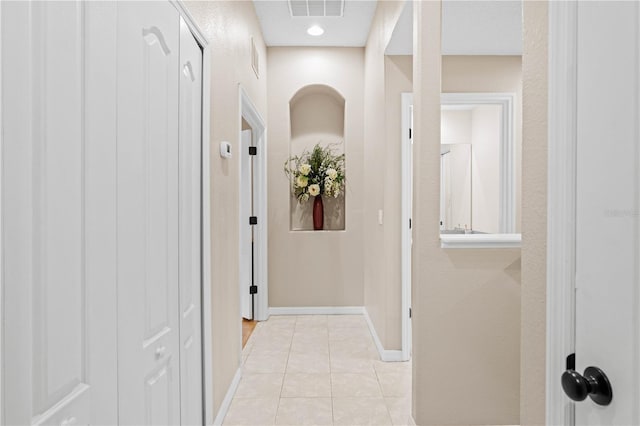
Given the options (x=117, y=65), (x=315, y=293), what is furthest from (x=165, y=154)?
(x=315, y=293)

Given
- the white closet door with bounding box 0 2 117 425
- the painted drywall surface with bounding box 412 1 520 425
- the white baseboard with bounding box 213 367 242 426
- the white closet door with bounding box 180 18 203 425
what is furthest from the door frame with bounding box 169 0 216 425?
the painted drywall surface with bounding box 412 1 520 425

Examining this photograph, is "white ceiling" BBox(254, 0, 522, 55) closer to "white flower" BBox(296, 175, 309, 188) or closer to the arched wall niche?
the arched wall niche

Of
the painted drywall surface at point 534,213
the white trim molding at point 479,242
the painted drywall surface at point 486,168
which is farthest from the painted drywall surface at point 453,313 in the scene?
the painted drywall surface at point 486,168

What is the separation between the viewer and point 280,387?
A: 2.78m

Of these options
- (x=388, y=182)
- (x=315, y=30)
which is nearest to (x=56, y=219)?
(x=388, y=182)

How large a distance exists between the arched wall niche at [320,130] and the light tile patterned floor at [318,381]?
1298 millimetres

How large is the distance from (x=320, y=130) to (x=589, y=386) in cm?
431

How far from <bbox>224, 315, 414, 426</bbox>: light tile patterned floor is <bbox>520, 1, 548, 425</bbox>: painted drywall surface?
56.4 inches

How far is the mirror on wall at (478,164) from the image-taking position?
364 centimetres

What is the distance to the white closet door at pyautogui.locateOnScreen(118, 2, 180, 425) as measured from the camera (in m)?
1.19

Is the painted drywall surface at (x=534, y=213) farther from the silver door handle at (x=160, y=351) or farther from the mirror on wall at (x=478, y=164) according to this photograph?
the mirror on wall at (x=478, y=164)

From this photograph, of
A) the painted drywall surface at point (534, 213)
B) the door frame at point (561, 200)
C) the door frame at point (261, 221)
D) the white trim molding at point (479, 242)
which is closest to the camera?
the door frame at point (561, 200)

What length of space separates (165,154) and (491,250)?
5.45 ft

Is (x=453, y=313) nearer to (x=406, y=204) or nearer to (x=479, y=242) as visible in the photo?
(x=479, y=242)
